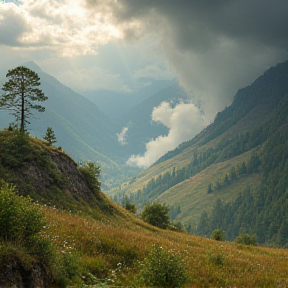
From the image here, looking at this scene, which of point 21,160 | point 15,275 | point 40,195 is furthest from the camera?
point 21,160

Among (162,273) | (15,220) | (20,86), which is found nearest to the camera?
(15,220)

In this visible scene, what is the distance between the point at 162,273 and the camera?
11.2 meters

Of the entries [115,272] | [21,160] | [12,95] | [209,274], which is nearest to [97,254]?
[115,272]

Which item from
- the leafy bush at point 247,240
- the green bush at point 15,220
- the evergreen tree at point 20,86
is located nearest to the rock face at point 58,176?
the evergreen tree at point 20,86

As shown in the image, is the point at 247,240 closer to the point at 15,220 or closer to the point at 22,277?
Result: the point at 15,220

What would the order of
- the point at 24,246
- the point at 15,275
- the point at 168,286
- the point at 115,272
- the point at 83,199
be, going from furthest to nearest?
the point at 83,199 → the point at 115,272 → the point at 168,286 → the point at 24,246 → the point at 15,275

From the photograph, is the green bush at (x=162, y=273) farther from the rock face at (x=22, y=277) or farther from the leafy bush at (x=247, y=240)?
the leafy bush at (x=247, y=240)

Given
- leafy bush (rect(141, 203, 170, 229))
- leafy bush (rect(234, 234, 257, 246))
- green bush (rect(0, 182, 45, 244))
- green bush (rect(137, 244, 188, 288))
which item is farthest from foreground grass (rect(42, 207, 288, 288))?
leafy bush (rect(234, 234, 257, 246))

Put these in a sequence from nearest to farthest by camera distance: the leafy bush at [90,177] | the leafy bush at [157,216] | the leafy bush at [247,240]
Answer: the leafy bush at [90,177] < the leafy bush at [157,216] < the leafy bush at [247,240]

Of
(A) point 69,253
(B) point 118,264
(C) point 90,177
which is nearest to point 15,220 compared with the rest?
(A) point 69,253

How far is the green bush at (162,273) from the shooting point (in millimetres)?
11156

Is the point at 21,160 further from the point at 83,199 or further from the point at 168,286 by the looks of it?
the point at 168,286

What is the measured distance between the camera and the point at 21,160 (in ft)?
114

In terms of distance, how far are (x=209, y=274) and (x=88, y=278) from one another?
24.7 feet
